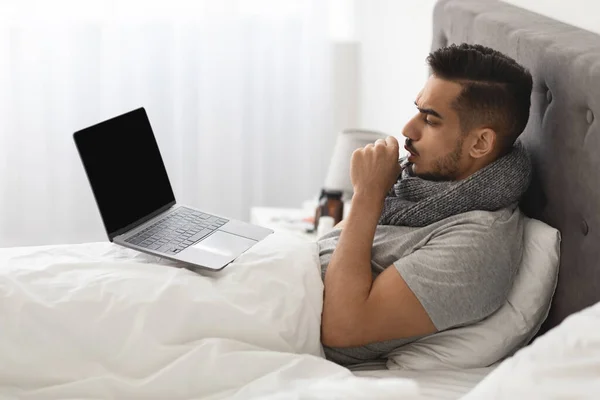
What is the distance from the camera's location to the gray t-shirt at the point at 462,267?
144cm

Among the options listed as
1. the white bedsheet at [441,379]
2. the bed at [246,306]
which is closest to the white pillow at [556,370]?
the bed at [246,306]

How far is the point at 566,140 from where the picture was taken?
1.49m

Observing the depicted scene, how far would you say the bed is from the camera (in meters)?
1.31

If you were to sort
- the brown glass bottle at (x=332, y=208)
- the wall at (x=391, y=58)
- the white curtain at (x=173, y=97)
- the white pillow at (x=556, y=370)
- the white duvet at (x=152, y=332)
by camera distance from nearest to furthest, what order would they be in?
the white pillow at (x=556, y=370), the white duvet at (x=152, y=332), the brown glass bottle at (x=332, y=208), the wall at (x=391, y=58), the white curtain at (x=173, y=97)

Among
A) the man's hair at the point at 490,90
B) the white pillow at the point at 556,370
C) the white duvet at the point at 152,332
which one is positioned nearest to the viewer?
the white pillow at the point at 556,370

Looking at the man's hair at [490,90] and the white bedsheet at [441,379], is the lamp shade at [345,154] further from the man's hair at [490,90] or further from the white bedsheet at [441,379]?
the white bedsheet at [441,379]

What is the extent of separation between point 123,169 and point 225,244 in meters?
0.26

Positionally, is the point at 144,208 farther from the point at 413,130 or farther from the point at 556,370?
the point at 556,370

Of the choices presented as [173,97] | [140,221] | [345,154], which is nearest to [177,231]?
[140,221]

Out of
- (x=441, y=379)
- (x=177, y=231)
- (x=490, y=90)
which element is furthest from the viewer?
(x=177, y=231)

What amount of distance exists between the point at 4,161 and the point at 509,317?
254cm

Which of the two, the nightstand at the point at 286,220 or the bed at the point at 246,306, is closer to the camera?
the bed at the point at 246,306

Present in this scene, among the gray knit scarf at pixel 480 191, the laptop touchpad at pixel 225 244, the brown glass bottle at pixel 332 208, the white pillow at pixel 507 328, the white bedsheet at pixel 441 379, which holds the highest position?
the gray knit scarf at pixel 480 191

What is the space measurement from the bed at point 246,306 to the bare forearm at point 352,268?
0.03 metres
